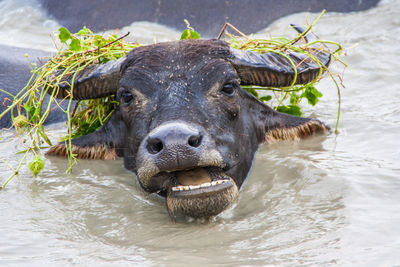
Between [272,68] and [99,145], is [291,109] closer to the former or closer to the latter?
[272,68]

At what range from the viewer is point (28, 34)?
36.6 ft

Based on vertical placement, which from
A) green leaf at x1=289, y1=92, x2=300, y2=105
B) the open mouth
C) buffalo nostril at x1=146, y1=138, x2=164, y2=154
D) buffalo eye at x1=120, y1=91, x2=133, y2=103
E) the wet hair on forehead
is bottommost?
the open mouth

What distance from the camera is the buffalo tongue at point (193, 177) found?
3.60 metres

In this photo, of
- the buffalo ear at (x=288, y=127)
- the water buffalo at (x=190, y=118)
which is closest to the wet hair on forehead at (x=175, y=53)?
the water buffalo at (x=190, y=118)

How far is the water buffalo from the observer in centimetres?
348

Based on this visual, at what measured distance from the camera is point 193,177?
3641 mm

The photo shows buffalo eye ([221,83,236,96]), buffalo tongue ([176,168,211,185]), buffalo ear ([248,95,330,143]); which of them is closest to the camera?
buffalo tongue ([176,168,211,185])

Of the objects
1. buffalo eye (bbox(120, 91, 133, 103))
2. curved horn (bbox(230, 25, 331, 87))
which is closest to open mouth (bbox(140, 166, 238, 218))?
buffalo eye (bbox(120, 91, 133, 103))

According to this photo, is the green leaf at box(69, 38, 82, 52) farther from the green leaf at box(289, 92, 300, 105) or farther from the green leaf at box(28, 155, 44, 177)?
the green leaf at box(289, 92, 300, 105)

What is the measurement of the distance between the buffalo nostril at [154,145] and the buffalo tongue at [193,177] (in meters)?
0.29

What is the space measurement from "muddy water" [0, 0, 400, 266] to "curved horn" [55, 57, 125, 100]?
0.64 metres

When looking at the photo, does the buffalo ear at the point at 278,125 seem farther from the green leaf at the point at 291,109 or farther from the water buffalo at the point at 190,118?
the green leaf at the point at 291,109

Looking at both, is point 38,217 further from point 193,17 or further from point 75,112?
point 193,17

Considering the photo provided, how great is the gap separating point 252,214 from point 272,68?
1.31 m
